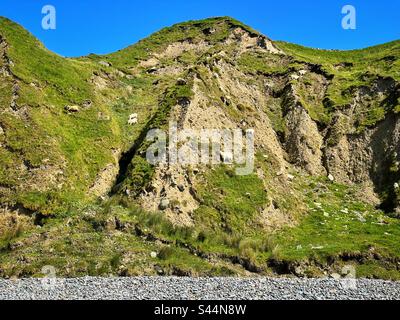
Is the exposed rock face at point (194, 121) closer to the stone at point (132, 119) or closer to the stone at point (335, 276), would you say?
the stone at point (132, 119)

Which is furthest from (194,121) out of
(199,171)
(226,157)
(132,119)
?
(132,119)

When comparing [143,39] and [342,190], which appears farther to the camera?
Result: [143,39]

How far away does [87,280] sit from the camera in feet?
112

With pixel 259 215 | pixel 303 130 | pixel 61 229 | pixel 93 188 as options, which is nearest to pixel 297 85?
pixel 303 130

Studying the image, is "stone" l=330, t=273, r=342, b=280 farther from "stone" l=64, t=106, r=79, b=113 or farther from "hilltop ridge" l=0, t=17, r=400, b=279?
"stone" l=64, t=106, r=79, b=113

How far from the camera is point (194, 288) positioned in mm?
32281

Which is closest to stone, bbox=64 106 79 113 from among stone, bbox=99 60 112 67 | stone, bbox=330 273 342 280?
stone, bbox=99 60 112 67

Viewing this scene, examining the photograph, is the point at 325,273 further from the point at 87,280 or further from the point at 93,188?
the point at 93,188

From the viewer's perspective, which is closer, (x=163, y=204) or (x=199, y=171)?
(x=163, y=204)

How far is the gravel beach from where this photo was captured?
100 ft

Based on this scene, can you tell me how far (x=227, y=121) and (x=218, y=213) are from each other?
48.7 ft

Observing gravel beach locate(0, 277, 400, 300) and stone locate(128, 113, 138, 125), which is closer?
gravel beach locate(0, 277, 400, 300)

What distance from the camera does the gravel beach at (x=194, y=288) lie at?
3053 cm

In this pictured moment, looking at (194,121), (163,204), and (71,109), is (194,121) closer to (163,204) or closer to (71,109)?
(163,204)
